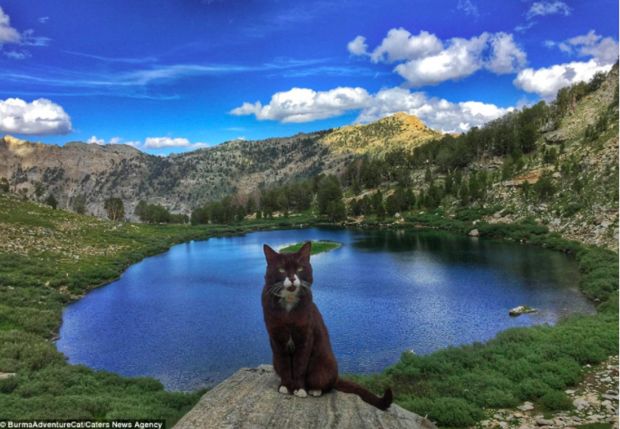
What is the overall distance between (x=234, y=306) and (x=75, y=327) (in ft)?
46.0

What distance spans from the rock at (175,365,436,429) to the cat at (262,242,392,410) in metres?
0.23

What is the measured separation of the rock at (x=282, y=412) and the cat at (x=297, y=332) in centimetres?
23

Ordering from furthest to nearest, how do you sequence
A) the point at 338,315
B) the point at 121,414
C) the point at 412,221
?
the point at 412,221, the point at 338,315, the point at 121,414

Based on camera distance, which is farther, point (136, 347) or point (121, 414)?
point (136, 347)

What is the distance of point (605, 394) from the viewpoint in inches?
663

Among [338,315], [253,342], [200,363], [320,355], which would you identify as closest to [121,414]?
[320,355]

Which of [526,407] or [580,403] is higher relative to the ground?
[580,403]

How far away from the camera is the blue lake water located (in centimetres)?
3039

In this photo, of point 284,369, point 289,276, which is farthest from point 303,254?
point 284,369

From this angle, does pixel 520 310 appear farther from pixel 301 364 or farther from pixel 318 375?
pixel 301 364

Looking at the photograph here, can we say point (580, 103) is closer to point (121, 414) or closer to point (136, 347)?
point (136, 347)

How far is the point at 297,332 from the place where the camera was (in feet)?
30.8

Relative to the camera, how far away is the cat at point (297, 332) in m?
9.09

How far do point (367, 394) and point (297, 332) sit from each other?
232 cm
